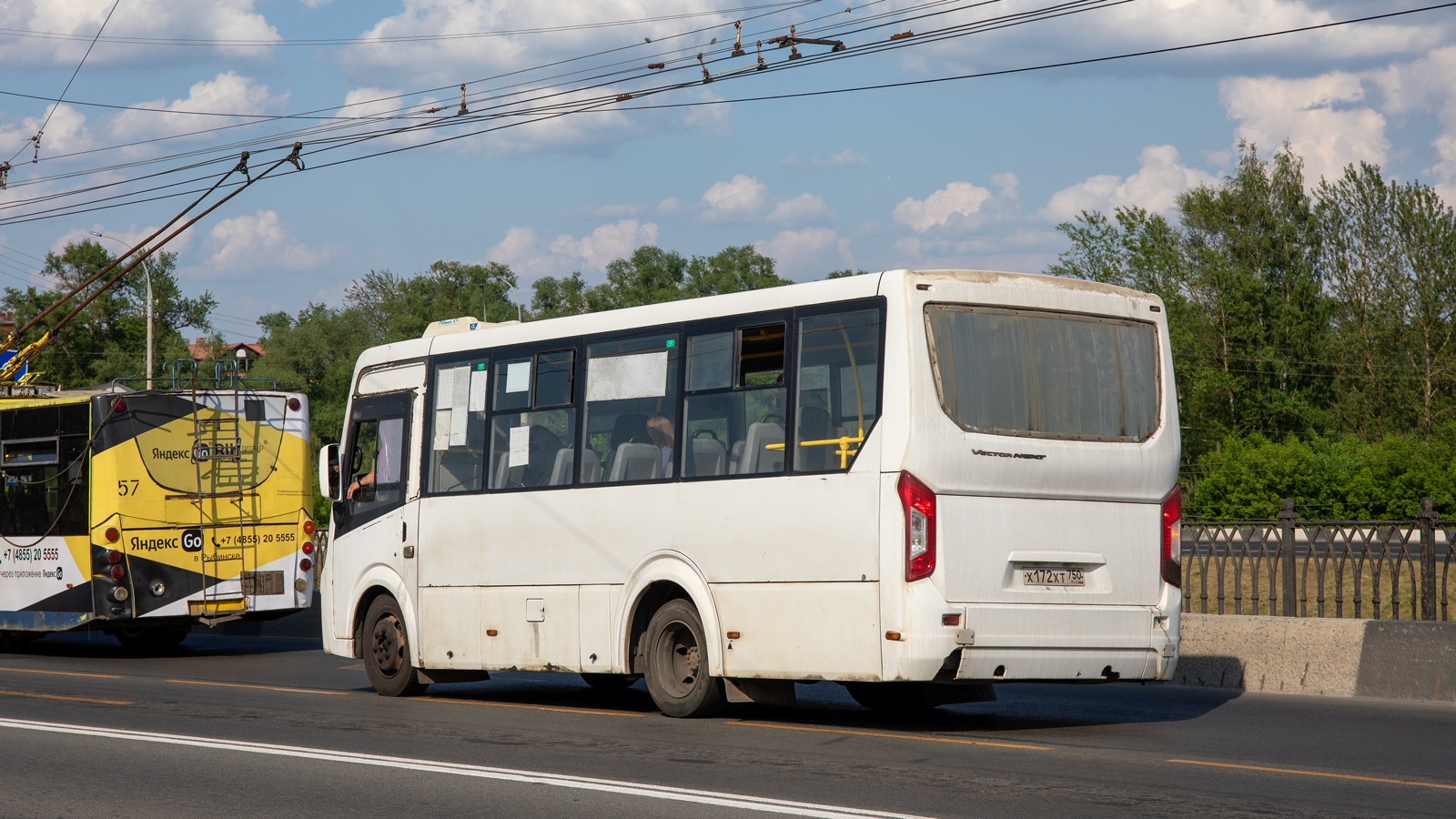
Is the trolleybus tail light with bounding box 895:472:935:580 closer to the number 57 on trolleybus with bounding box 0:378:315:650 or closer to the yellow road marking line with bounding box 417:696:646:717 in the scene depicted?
the yellow road marking line with bounding box 417:696:646:717

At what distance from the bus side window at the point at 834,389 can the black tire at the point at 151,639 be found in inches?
470

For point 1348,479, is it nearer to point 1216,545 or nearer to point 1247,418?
point 1247,418

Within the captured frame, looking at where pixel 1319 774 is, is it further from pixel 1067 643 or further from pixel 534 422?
pixel 534 422

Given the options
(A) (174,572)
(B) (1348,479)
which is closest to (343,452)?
(A) (174,572)

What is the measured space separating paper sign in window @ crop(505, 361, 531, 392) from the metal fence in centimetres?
630

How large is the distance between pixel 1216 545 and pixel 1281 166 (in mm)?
53731

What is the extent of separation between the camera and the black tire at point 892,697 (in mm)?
11453

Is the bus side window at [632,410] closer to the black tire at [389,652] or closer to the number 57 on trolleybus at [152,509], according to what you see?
the black tire at [389,652]

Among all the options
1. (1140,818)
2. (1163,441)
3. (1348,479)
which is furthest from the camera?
(1348,479)

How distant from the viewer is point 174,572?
17844 mm

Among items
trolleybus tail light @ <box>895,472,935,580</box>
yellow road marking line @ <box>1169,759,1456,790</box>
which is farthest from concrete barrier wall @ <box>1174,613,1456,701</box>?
trolleybus tail light @ <box>895,472,935,580</box>

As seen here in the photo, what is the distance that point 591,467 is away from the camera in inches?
460

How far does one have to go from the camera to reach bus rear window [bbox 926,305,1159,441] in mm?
9656

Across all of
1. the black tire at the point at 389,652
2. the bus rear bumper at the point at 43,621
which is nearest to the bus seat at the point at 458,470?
the black tire at the point at 389,652
